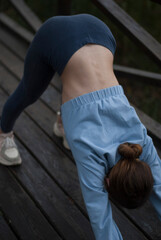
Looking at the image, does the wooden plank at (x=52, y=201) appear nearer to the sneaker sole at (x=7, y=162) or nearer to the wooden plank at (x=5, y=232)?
the sneaker sole at (x=7, y=162)

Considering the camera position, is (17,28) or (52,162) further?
(17,28)

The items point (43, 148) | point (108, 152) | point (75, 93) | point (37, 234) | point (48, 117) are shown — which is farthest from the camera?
point (48, 117)

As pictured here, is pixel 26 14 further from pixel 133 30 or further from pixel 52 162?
pixel 52 162

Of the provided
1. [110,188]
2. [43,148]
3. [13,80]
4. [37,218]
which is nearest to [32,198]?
[37,218]

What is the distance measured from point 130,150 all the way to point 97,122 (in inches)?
7.2

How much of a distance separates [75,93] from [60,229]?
2.58 feet

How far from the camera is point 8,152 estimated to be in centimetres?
210

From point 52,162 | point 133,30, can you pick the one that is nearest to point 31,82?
point 52,162

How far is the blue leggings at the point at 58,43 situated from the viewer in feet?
5.00

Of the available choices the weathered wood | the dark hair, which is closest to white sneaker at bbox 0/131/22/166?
the weathered wood

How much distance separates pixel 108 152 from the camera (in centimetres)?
132

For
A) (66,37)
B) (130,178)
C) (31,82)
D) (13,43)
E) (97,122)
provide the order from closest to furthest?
(130,178)
(97,122)
(66,37)
(31,82)
(13,43)

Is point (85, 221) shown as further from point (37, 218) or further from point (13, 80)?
point (13, 80)

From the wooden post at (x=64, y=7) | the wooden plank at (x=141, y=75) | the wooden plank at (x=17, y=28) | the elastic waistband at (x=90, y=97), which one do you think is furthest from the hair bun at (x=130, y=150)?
the wooden plank at (x=17, y=28)
